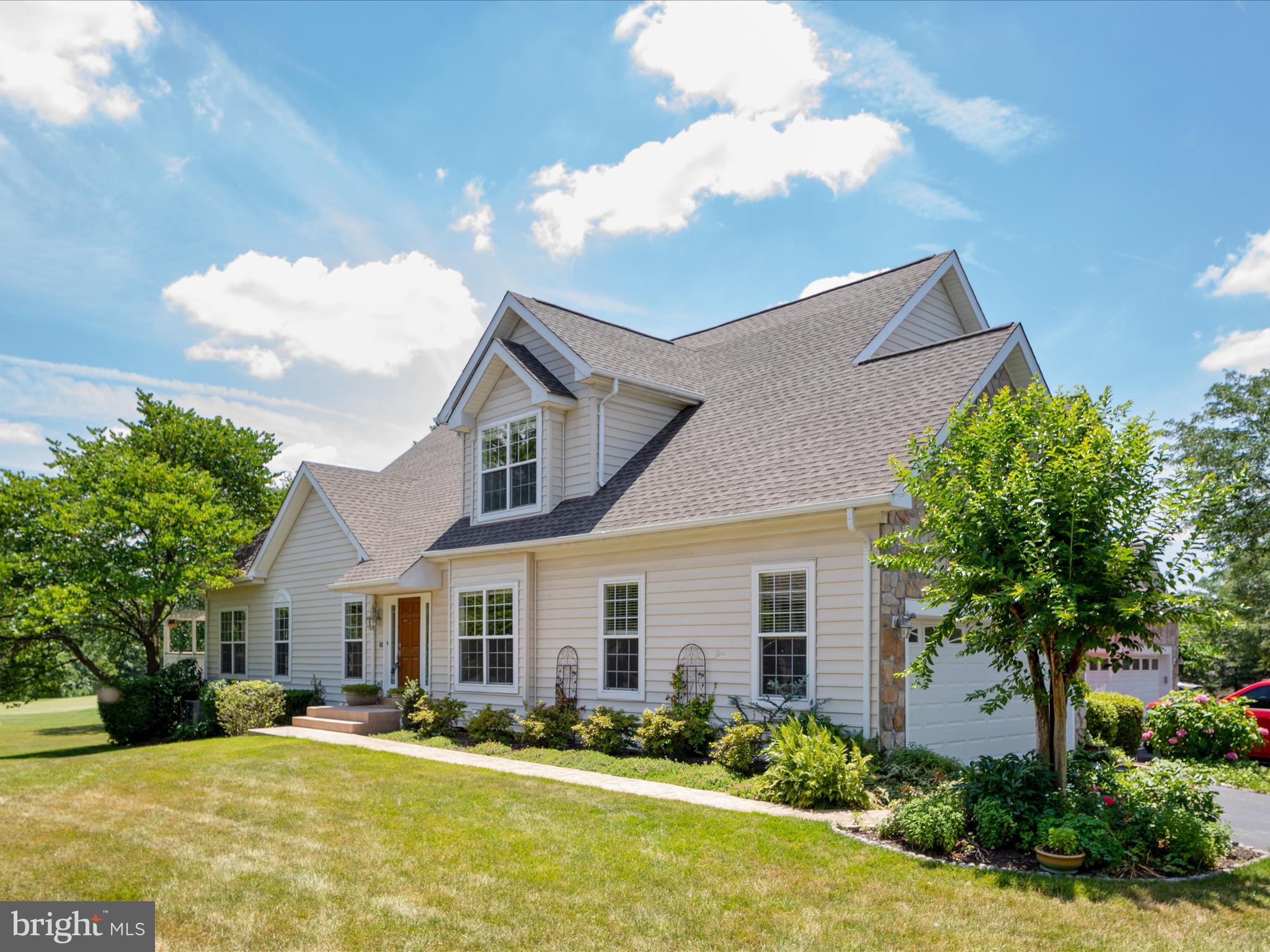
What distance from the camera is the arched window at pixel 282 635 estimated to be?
23.0m

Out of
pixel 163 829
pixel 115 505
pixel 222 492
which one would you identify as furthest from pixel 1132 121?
pixel 222 492

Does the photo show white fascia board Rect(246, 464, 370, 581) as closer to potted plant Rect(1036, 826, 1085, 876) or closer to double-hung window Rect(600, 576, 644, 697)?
double-hung window Rect(600, 576, 644, 697)

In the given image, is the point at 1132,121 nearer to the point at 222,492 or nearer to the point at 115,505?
the point at 115,505

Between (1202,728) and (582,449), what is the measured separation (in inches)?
431

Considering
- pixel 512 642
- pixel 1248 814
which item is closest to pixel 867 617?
pixel 1248 814

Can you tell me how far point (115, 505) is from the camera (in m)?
20.7

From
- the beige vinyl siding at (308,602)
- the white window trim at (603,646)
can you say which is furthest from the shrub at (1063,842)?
the beige vinyl siding at (308,602)

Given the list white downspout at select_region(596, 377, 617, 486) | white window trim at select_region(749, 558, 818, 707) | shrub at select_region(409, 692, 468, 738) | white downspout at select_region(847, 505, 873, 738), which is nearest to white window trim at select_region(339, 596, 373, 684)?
shrub at select_region(409, 692, 468, 738)

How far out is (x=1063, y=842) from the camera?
7.23 metres

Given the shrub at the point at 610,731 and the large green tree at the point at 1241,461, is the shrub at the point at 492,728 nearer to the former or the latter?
the shrub at the point at 610,731

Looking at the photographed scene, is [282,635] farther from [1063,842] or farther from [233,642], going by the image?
[1063,842]

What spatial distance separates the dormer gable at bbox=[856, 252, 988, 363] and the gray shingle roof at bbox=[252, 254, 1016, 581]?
0.65 ft

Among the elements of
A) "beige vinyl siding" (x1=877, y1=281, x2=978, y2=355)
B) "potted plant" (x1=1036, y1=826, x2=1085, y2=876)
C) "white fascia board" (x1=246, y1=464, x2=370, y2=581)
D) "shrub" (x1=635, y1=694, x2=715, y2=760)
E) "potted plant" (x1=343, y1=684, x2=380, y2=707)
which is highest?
"beige vinyl siding" (x1=877, y1=281, x2=978, y2=355)

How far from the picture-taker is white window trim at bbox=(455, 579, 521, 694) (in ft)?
52.7
